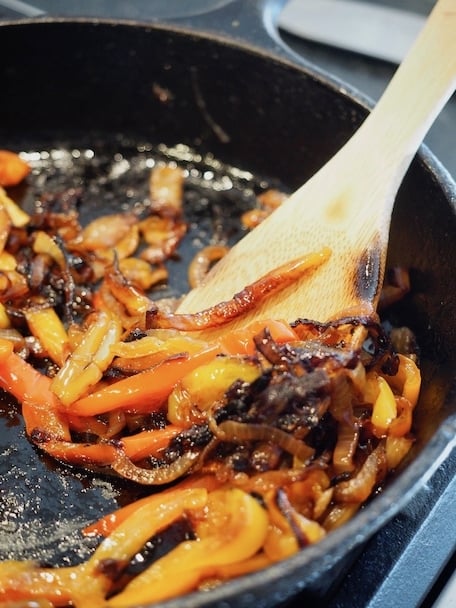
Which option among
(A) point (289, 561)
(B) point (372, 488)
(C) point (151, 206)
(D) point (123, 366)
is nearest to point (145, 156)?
(C) point (151, 206)

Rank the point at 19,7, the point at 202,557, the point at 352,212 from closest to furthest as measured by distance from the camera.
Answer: the point at 202,557, the point at 352,212, the point at 19,7

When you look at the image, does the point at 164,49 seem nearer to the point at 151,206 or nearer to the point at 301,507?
the point at 151,206

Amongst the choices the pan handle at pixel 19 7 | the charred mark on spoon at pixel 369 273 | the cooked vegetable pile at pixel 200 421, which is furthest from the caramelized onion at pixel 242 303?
the pan handle at pixel 19 7

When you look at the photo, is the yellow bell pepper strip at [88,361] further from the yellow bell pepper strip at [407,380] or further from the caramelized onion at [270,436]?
the yellow bell pepper strip at [407,380]

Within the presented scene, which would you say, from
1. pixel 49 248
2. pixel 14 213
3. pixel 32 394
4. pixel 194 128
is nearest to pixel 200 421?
pixel 32 394

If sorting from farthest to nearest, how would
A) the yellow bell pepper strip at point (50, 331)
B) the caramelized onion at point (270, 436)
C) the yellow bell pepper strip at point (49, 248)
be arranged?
the yellow bell pepper strip at point (49, 248)
the yellow bell pepper strip at point (50, 331)
the caramelized onion at point (270, 436)

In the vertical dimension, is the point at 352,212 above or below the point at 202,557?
above

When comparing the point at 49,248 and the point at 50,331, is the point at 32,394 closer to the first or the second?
the point at 50,331
